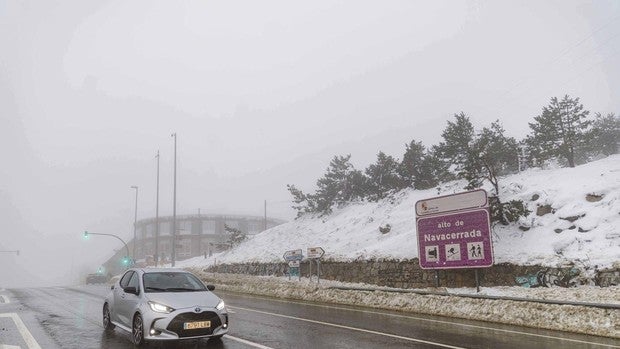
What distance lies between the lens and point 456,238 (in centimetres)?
1795

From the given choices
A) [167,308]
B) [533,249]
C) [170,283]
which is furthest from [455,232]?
[167,308]

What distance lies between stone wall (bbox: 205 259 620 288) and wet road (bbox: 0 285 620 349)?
4.87 metres

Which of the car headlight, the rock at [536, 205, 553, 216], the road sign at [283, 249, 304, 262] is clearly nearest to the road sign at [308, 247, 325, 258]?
the road sign at [283, 249, 304, 262]

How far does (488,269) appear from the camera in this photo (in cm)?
1816

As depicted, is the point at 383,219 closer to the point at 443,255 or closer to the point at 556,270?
the point at 443,255

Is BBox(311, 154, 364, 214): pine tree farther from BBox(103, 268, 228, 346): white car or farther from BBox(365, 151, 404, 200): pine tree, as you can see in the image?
BBox(103, 268, 228, 346): white car

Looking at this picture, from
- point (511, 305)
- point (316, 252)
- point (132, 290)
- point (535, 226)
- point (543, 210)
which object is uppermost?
point (543, 210)

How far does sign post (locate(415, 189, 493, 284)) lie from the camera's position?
16.9m

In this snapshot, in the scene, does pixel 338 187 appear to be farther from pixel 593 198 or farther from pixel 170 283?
pixel 170 283

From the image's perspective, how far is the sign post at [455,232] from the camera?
16916 mm

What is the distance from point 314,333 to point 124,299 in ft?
14.6

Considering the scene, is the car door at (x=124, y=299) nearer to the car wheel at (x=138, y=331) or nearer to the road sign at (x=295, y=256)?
the car wheel at (x=138, y=331)

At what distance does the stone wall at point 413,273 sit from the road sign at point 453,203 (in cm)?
266

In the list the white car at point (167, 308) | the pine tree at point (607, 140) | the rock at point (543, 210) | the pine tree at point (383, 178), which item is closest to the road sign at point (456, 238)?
the rock at point (543, 210)
